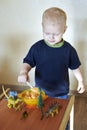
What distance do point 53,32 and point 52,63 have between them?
0.18 meters

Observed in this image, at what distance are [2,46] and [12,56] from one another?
11 centimetres

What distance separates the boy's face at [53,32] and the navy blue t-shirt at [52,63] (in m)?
A: 0.08

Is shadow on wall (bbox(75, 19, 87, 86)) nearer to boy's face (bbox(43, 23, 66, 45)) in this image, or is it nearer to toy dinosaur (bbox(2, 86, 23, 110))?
boy's face (bbox(43, 23, 66, 45))

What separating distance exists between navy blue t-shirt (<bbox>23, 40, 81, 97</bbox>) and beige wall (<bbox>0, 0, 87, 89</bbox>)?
0.66m

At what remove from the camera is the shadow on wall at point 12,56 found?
1880 millimetres

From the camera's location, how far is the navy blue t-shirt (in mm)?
1096

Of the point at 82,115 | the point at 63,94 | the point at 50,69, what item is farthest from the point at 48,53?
the point at 82,115

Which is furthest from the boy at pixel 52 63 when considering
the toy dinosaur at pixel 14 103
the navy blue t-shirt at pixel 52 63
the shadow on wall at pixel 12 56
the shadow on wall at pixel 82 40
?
the shadow on wall at pixel 12 56

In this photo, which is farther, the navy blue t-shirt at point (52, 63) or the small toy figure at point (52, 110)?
the navy blue t-shirt at point (52, 63)

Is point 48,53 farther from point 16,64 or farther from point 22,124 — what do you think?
point 16,64

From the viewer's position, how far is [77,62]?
44.8 inches

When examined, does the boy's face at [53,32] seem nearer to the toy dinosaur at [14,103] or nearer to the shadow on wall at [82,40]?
the toy dinosaur at [14,103]

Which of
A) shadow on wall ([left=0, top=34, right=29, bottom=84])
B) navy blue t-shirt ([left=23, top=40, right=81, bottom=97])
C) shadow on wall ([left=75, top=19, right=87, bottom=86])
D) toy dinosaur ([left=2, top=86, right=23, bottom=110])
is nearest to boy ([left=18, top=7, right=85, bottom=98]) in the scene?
navy blue t-shirt ([left=23, top=40, right=81, bottom=97])

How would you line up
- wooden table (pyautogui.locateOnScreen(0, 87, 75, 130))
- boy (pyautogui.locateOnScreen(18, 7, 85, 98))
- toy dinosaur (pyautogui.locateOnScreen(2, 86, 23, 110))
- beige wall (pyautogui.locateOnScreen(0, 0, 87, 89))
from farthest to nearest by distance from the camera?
beige wall (pyautogui.locateOnScreen(0, 0, 87, 89)), boy (pyautogui.locateOnScreen(18, 7, 85, 98)), toy dinosaur (pyautogui.locateOnScreen(2, 86, 23, 110)), wooden table (pyautogui.locateOnScreen(0, 87, 75, 130))
